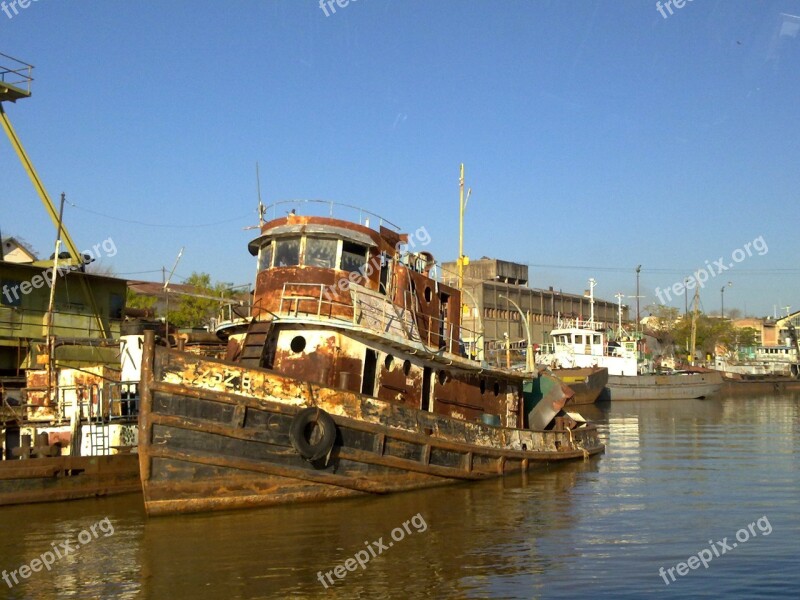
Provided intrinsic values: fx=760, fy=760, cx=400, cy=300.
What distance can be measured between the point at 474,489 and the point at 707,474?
6183 mm

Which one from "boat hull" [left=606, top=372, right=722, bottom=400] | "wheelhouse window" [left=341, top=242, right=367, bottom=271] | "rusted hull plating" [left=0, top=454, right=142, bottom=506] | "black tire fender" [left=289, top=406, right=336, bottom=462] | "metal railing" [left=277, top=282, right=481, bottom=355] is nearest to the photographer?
"black tire fender" [left=289, top=406, right=336, bottom=462]

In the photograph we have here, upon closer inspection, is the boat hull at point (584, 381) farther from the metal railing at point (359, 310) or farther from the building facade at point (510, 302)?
the metal railing at point (359, 310)

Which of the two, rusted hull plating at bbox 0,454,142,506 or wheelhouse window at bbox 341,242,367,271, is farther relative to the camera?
wheelhouse window at bbox 341,242,367,271

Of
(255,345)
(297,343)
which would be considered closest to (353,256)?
(297,343)

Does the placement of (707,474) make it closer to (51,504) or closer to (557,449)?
(557,449)

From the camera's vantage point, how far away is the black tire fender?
13258 mm

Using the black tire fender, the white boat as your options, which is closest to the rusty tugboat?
the black tire fender

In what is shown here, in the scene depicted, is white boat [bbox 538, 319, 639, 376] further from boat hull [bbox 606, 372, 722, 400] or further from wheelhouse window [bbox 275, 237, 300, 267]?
wheelhouse window [bbox 275, 237, 300, 267]

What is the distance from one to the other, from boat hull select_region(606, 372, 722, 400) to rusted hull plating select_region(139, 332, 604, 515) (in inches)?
1441

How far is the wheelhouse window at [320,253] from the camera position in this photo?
1544cm

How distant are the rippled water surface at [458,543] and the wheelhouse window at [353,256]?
4680 mm

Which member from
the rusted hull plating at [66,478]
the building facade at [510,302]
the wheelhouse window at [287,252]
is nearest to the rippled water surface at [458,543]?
the rusted hull plating at [66,478]

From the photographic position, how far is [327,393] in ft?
45.2

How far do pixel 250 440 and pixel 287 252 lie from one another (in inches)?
168
